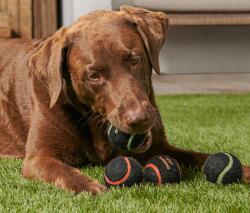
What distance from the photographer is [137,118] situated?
2480mm

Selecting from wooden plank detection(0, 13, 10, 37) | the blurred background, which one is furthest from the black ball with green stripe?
wooden plank detection(0, 13, 10, 37)

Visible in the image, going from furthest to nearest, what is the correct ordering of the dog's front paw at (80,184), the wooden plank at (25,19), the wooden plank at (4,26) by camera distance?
the wooden plank at (25,19), the wooden plank at (4,26), the dog's front paw at (80,184)

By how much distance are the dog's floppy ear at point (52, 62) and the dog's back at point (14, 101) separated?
32cm

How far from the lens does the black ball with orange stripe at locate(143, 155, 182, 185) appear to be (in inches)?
100

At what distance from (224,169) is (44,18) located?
23.2 ft

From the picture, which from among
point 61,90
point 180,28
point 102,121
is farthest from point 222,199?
point 180,28

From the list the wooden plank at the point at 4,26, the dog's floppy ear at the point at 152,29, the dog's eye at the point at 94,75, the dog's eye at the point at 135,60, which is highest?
the dog's floppy ear at the point at 152,29

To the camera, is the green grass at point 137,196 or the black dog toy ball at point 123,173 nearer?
the green grass at point 137,196

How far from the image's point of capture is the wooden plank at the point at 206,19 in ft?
24.7

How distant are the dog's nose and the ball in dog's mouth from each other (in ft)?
0.57

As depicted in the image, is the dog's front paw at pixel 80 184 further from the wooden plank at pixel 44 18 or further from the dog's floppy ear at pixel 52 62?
the wooden plank at pixel 44 18

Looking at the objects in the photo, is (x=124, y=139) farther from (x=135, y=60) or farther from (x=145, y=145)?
(x=135, y=60)

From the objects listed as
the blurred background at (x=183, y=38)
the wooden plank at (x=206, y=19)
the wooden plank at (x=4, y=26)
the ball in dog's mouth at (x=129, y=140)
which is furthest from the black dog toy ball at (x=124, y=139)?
the wooden plank at (x=4, y=26)

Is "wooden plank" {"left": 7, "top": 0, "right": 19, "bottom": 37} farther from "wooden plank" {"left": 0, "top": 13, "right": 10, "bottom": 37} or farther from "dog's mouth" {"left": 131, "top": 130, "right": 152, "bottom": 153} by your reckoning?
"dog's mouth" {"left": 131, "top": 130, "right": 152, "bottom": 153}
